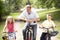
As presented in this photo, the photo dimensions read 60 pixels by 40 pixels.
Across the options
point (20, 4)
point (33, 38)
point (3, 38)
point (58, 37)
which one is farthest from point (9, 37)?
point (58, 37)

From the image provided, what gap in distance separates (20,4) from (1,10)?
0.37 metres

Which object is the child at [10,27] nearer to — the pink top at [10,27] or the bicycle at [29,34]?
the pink top at [10,27]

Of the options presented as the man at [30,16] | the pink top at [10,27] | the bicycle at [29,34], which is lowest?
the bicycle at [29,34]

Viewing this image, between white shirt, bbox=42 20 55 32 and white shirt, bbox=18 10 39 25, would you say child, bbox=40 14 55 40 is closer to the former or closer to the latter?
white shirt, bbox=42 20 55 32

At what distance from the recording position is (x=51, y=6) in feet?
11.4

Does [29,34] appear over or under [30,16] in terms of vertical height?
under

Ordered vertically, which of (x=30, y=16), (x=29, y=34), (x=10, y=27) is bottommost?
(x=29, y=34)

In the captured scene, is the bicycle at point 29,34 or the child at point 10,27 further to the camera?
the bicycle at point 29,34

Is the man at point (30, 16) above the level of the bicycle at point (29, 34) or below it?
above

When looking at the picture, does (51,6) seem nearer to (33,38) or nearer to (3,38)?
(33,38)

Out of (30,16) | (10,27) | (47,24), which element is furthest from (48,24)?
(10,27)

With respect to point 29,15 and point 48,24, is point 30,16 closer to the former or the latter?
point 29,15

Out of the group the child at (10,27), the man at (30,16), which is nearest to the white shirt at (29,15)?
the man at (30,16)

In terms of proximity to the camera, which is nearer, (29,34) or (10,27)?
(10,27)
